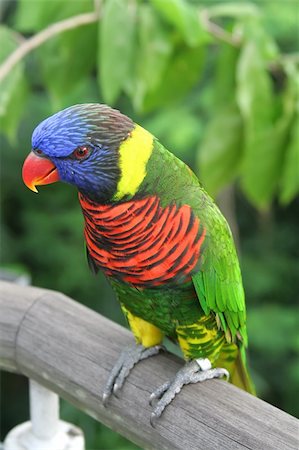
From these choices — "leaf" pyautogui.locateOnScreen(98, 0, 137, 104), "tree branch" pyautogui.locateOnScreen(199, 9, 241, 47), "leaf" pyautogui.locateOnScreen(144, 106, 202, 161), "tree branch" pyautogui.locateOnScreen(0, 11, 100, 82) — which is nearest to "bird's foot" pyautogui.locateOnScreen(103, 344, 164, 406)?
"leaf" pyautogui.locateOnScreen(98, 0, 137, 104)

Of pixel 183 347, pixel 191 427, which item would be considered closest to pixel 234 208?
pixel 183 347

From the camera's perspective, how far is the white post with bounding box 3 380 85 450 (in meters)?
1.27

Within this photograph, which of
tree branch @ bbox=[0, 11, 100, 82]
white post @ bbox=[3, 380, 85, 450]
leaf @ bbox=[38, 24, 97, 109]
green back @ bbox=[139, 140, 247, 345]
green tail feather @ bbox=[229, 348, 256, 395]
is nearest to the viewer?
green back @ bbox=[139, 140, 247, 345]

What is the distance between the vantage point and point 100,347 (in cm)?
124

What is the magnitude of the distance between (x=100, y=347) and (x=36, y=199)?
88.4 inches

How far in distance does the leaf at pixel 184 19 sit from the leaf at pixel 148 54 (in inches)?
1.3

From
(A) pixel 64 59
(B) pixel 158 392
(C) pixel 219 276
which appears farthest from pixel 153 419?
(A) pixel 64 59

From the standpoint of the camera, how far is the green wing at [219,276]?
3.79 feet

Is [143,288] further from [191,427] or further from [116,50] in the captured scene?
[116,50]

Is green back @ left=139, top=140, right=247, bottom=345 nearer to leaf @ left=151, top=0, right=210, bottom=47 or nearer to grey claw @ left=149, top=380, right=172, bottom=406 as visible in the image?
grey claw @ left=149, top=380, right=172, bottom=406

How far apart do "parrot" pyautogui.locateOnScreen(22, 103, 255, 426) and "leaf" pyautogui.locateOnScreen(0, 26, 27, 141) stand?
0.47m

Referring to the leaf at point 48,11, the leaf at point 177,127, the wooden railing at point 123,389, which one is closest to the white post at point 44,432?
the wooden railing at point 123,389

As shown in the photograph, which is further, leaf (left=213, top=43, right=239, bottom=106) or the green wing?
leaf (left=213, top=43, right=239, bottom=106)

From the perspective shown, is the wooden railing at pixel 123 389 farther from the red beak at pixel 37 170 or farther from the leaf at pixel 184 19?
the leaf at pixel 184 19
